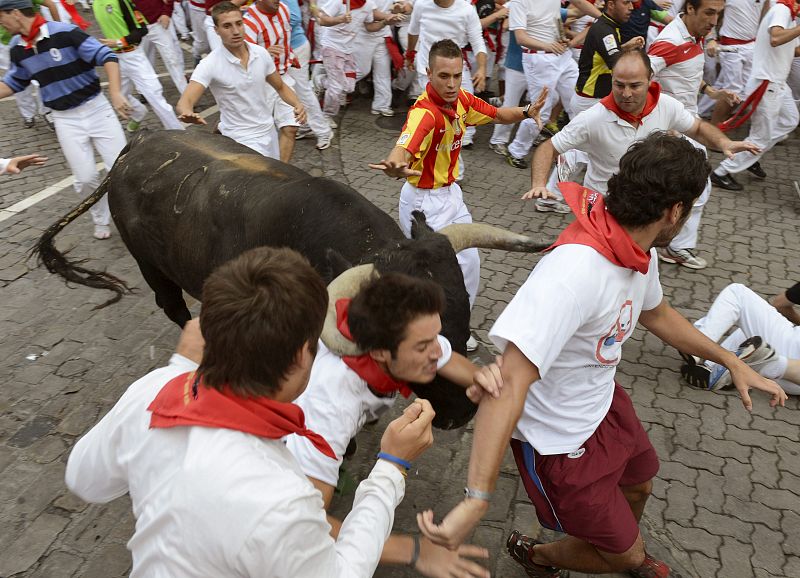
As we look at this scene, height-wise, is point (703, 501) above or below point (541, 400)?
below

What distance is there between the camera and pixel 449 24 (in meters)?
8.34

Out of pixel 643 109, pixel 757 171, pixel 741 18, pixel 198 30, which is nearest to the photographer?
pixel 643 109

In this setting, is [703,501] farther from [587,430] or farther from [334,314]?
[334,314]

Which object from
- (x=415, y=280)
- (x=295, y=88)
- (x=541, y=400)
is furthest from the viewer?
(x=295, y=88)

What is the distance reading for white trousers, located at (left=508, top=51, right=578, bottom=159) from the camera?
8.42m

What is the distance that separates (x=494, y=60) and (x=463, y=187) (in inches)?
159

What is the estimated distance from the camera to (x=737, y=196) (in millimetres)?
8281

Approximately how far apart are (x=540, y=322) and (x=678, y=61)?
5451mm

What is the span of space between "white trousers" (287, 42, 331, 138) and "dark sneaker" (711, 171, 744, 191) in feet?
17.5

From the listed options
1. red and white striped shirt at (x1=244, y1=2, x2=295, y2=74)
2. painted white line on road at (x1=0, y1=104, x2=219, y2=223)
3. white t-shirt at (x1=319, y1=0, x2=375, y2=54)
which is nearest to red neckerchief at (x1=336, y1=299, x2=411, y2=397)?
red and white striped shirt at (x1=244, y1=2, x2=295, y2=74)

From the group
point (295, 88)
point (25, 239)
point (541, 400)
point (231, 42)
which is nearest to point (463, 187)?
point (295, 88)

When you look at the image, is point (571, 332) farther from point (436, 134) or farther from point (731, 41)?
point (731, 41)

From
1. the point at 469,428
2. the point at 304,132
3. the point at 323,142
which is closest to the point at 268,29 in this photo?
the point at 323,142

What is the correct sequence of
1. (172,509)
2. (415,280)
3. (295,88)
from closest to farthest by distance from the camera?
(172,509), (415,280), (295,88)
